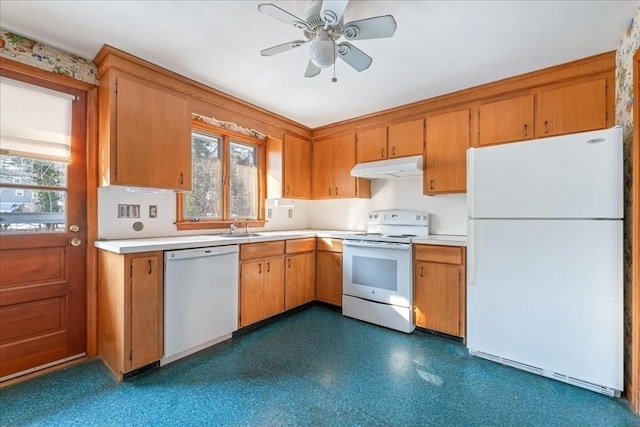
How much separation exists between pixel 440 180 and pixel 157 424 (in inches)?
117

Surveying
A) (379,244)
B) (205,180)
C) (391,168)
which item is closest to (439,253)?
(379,244)

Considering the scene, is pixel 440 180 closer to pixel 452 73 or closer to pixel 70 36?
pixel 452 73

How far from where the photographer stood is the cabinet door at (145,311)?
6.66 feet

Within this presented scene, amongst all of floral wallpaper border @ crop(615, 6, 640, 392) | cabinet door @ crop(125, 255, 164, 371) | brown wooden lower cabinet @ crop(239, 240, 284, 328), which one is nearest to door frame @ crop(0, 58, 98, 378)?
cabinet door @ crop(125, 255, 164, 371)

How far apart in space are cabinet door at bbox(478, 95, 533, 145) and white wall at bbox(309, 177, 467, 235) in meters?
0.67

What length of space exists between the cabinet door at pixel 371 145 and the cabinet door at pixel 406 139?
0.30ft

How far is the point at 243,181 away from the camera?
12.0 ft

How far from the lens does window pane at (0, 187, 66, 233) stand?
2.01m

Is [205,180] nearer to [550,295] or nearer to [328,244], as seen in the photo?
[328,244]

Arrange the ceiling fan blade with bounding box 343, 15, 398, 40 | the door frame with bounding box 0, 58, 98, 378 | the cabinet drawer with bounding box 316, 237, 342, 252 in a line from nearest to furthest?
the ceiling fan blade with bounding box 343, 15, 398, 40
the door frame with bounding box 0, 58, 98, 378
the cabinet drawer with bounding box 316, 237, 342, 252

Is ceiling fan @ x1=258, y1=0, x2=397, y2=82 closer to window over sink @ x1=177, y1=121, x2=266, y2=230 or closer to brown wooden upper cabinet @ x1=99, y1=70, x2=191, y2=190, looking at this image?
brown wooden upper cabinet @ x1=99, y1=70, x2=191, y2=190

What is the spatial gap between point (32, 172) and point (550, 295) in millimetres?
3791

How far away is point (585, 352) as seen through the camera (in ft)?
6.37

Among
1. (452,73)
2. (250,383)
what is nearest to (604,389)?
(250,383)
